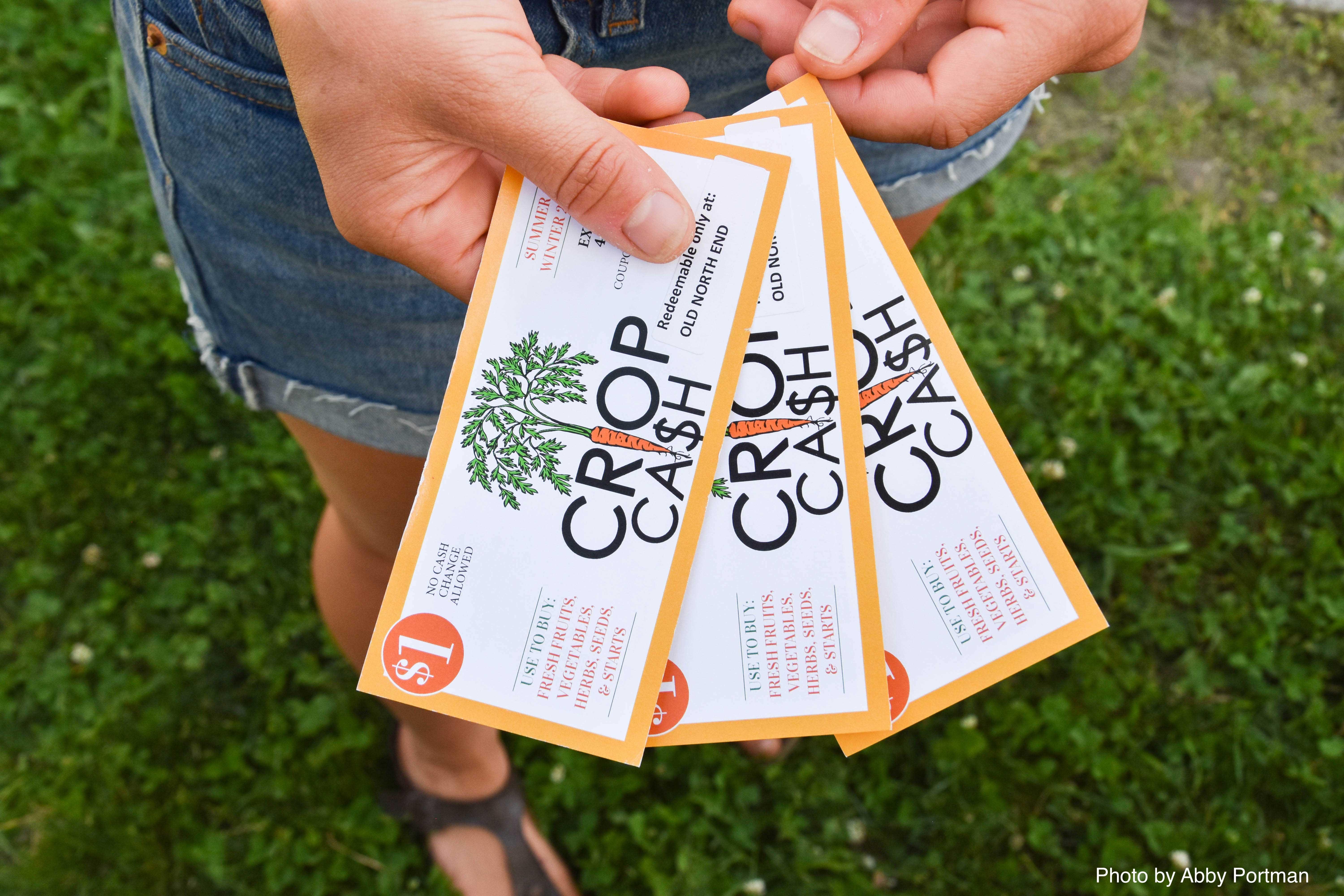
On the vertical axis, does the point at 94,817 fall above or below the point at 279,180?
below

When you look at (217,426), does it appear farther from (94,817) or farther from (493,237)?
(493,237)

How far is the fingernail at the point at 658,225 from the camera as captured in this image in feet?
2.90

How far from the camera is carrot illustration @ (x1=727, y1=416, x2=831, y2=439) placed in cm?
100

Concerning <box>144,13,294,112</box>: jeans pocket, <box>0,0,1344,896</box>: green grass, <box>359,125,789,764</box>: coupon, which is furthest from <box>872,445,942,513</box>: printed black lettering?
<box>0,0,1344,896</box>: green grass

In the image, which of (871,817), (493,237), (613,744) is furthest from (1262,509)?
(493,237)

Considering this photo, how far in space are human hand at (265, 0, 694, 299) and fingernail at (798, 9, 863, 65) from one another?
0.15 meters

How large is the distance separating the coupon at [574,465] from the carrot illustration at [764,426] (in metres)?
0.03

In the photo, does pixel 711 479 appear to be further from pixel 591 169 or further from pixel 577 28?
pixel 577 28

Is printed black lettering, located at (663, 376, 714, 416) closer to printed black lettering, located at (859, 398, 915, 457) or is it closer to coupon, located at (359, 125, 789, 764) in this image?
coupon, located at (359, 125, 789, 764)

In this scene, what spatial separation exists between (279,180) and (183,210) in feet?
0.68

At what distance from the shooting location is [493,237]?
932mm

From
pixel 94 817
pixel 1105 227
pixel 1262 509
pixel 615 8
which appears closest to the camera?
pixel 615 8

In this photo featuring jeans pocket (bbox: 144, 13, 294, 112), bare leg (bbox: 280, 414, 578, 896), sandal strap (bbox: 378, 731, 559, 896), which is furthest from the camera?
sandal strap (bbox: 378, 731, 559, 896)

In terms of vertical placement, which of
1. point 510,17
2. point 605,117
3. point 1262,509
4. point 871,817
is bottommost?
point 871,817
